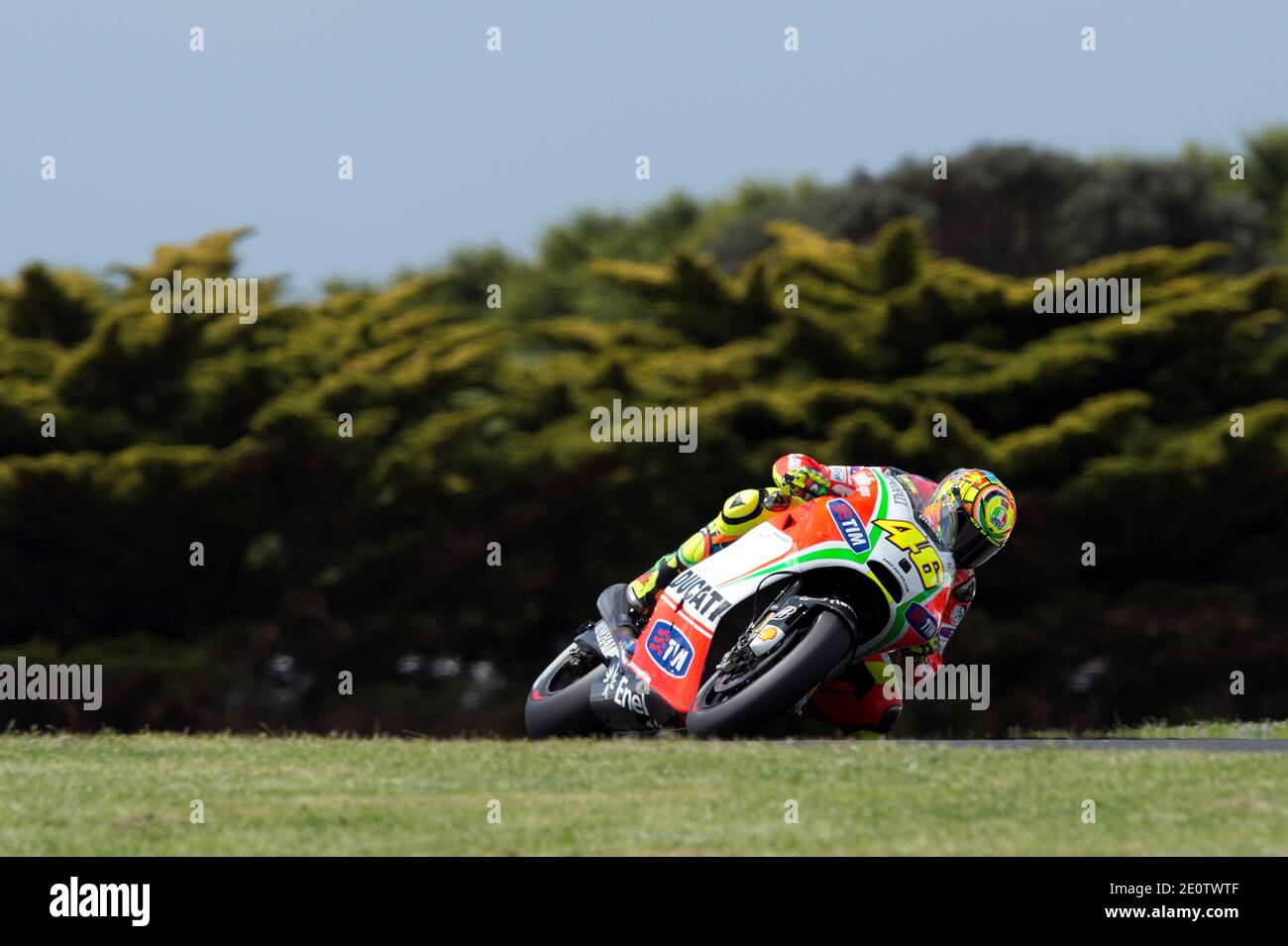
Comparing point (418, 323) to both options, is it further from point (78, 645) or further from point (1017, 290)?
point (1017, 290)

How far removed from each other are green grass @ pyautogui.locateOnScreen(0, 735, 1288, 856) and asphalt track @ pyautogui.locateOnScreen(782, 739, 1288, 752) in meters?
0.30

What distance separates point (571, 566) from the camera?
1312cm

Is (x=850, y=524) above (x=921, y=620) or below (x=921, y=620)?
above

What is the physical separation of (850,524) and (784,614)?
1.84 feet

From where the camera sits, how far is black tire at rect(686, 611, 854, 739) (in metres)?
8.26

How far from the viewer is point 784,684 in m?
8.24

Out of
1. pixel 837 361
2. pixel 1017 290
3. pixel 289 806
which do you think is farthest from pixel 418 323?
pixel 289 806

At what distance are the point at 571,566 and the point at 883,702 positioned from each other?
14.1 feet

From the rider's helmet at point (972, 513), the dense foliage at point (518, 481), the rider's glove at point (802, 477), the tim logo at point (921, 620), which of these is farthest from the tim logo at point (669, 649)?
the dense foliage at point (518, 481)

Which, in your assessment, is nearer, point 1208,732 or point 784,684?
point 784,684

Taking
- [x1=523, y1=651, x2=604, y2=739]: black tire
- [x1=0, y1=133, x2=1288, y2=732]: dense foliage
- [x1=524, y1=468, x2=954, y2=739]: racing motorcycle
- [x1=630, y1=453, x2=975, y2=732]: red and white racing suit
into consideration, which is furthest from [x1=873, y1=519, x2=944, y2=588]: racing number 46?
[x1=0, y1=133, x2=1288, y2=732]: dense foliage

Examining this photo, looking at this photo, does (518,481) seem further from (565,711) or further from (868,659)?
(868,659)

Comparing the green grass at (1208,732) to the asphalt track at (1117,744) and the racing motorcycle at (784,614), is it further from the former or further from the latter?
the racing motorcycle at (784,614)

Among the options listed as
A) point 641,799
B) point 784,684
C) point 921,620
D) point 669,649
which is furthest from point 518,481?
point 641,799
